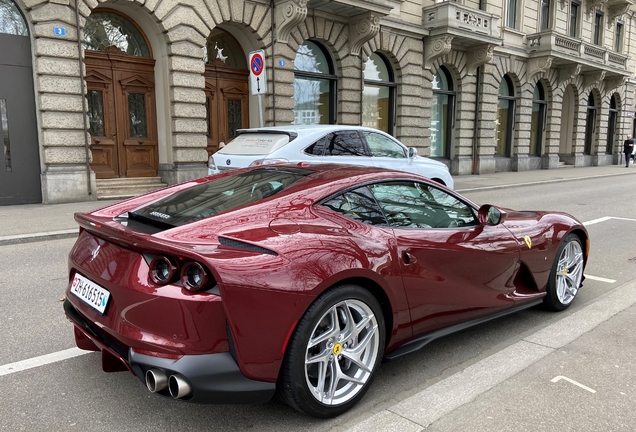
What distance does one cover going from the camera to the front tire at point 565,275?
4.42 m

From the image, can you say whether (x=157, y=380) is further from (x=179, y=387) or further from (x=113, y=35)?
(x=113, y=35)

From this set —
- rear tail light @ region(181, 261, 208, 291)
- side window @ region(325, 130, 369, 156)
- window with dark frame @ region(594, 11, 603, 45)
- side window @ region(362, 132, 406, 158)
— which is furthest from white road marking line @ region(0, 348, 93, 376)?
window with dark frame @ region(594, 11, 603, 45)

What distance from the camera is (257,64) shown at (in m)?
10.4

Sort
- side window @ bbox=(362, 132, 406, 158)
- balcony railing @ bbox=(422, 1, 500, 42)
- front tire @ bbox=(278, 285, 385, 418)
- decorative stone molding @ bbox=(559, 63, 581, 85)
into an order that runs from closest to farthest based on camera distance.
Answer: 1. front tire @ bbox=(278, 285, 385, 418)
2. side window @ bbox=(362, 132, 406, 158)
3. balcony railing @ bbox=(422, 1, 500, 42)
4. decorative stone molding @ bbox=(559, 63, 581, 85)

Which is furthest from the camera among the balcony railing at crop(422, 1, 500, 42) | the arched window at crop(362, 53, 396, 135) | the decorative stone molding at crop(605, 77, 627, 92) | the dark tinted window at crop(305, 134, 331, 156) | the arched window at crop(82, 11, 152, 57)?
the decorative stone molding at crop(605, 77, 627, 92)

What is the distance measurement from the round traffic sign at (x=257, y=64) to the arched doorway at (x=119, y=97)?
16.0 feet

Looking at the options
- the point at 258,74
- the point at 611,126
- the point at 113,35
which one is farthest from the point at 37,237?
the point at 611,126

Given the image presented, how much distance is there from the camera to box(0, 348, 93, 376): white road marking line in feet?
11.0

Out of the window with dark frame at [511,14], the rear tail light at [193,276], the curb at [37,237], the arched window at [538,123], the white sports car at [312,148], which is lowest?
the curb at [37,237]

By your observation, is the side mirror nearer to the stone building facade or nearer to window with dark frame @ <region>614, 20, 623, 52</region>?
the stone building facade

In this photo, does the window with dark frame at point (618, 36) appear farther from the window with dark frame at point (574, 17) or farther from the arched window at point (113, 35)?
the arched window at point (113, 35)

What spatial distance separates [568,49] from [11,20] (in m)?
25.6

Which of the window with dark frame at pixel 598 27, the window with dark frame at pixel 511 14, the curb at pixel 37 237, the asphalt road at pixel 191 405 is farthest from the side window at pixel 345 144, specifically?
the window with dark frame at pixel 598 27

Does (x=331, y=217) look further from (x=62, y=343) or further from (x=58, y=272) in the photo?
(x=58, y=272)
